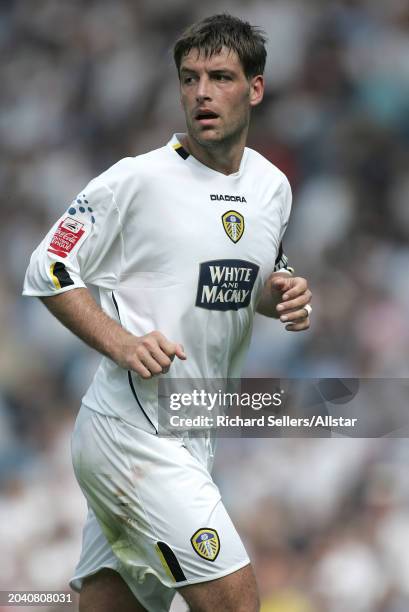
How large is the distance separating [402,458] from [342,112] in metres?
1.83

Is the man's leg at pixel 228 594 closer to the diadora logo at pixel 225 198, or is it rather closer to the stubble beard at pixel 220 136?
the diadora logo at pixel 225 198

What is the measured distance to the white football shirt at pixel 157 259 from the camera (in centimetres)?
258

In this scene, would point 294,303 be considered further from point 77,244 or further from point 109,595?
point 109,595

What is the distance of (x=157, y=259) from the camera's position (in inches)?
104

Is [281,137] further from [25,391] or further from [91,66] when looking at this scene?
[25,391]

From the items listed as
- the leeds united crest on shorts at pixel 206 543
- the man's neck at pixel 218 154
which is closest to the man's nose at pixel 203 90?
the man's neck at pixel 218 154

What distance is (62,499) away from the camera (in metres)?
4.84

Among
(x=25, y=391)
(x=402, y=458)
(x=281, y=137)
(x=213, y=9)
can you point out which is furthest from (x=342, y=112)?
(x=25, y=391)

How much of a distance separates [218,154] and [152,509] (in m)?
0.97

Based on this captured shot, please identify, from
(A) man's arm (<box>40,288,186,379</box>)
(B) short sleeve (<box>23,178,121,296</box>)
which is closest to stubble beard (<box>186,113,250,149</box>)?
(B) short sleeve (<box>23,178,121,296</box>)

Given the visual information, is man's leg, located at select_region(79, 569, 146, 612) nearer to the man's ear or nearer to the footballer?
the footballer
